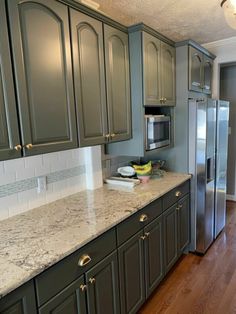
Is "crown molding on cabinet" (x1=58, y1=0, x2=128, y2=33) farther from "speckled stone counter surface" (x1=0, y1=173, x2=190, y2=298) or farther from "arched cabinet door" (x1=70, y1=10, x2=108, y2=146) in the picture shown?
"speckled stone counter surface" (x1=0, y1=173, x2=190, y2=298)

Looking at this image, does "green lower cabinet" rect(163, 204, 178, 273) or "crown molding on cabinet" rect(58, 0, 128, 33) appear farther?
"green lower cabinet" rect(163, 204, 178, 273)

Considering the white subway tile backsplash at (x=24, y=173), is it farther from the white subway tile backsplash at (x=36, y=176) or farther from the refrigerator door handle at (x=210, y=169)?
the refrigerator door handle at (x=210, y=169)

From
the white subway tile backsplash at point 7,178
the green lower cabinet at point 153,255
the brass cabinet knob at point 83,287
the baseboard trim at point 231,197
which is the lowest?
the baseboard trim at point 231,197

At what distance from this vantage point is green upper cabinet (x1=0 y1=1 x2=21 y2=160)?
3.94 ft

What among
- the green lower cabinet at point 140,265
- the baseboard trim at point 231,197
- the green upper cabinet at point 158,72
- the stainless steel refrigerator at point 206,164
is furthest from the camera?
the baseboard trim at point 231,197

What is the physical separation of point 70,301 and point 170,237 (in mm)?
1244

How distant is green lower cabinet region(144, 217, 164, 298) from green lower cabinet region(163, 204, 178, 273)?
3.6 inches

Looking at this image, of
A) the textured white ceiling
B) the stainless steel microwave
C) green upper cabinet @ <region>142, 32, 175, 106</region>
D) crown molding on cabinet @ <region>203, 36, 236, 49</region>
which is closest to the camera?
the textured white ceiling

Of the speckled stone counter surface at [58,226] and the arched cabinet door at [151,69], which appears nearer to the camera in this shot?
the speckled stone counter surface at [58,226]

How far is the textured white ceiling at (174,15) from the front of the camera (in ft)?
6.53

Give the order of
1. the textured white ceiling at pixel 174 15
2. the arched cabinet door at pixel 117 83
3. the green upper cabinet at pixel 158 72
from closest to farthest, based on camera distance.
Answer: the arched cabinet door at pixel 117 83 < the textured white ceiling at pixel 174 15 < the green upper cabinet at pixel 158 72

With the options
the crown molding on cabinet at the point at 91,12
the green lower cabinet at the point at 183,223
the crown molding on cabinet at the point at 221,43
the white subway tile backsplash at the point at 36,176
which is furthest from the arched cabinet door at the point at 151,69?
the crown molding on cabinet at the point at 221,43

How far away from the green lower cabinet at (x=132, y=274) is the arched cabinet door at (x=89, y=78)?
0.79 metres

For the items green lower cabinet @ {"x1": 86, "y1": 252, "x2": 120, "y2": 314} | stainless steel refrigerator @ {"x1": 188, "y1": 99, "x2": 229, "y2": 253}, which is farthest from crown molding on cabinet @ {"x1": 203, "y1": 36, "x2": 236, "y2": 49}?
green lower cabinet @ {"x1": 86, "y1": 252, "x2": 120, "y2": 314}
